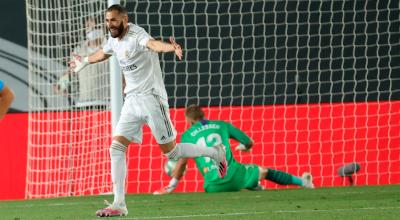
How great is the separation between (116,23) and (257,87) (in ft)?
19.8

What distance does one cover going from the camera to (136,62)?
8.07m

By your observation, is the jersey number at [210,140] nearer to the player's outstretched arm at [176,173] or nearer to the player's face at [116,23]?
the player's outstretched arm at [176,173]

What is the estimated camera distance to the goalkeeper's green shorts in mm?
10945

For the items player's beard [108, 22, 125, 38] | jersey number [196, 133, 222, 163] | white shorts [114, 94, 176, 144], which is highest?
player's beard [108, 22, 125, 38]

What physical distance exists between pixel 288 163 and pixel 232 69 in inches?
64.6

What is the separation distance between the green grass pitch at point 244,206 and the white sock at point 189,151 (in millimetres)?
411

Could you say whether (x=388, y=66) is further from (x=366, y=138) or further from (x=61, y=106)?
(x=61, y=106)

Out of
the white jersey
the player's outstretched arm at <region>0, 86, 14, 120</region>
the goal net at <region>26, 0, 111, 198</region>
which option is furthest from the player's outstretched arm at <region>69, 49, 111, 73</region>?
the player's outstretched arm at <region>0, 86, 14, 120</region>

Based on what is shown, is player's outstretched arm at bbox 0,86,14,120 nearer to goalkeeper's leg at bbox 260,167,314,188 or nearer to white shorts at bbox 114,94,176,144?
white shorts at bbox 114,94,176,144

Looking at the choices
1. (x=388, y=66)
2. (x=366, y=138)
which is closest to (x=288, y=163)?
(x=366, y=138)

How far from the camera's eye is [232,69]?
1379 cm

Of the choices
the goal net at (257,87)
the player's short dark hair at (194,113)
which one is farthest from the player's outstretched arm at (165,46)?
the goal net at (257,87)

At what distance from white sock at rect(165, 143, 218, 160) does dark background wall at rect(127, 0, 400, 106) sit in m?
4.49

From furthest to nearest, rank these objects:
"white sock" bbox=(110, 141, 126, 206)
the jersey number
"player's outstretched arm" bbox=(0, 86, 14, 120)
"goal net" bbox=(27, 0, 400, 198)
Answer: "goal net" bbox=(27, 0, 400, 198) → the jersey number → "white sock" bbox=(110, 141, 126, 206) → "player's outstretched arm" bbox=(0, 86, 14, 120)
